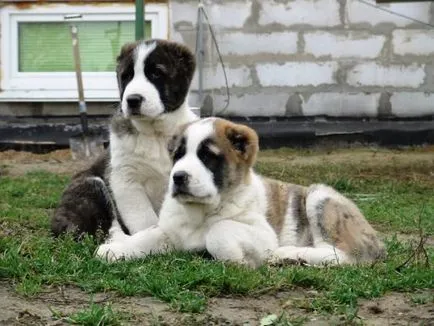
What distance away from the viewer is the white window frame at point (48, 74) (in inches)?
468

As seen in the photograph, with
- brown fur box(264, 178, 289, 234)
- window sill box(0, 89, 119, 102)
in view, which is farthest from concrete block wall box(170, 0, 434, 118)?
brown fur box(264, 178, 289, 234)

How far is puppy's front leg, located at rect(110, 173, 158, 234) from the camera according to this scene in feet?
20.7

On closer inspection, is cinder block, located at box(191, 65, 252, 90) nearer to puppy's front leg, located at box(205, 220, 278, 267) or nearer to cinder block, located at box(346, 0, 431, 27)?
cinder block, located at box(346, 0, 431, 27)

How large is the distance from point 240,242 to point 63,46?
7.41m

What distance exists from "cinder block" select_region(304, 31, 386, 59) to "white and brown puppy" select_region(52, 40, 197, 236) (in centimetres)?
516

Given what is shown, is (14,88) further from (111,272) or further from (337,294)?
(337,294)

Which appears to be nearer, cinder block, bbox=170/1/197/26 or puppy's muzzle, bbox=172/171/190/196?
puppy's muzzle, bbox=172/171/190/196

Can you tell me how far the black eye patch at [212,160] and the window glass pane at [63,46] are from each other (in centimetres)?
682

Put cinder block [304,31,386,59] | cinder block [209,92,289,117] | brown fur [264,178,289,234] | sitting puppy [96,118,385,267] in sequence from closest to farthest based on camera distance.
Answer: sitting puppy [96,118,385,267], brown fur [264,178,289,234], cinder block [304,31,386,59], cinder block [209,92,289,117]

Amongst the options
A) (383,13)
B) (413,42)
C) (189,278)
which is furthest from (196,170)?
(413,42)

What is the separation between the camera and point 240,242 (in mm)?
5398

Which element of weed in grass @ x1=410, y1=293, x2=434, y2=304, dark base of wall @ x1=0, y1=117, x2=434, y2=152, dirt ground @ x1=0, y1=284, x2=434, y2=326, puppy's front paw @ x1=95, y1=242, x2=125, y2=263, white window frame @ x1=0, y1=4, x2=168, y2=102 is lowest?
dark base of wall @ x1=0, y1=117, x2=434, y2=152

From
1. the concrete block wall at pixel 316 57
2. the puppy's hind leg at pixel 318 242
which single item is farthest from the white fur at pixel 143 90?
the concrete block wall at pixel 316 57

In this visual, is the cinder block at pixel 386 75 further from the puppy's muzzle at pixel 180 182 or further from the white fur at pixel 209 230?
the puppy's muzzle at pixel 180 182
